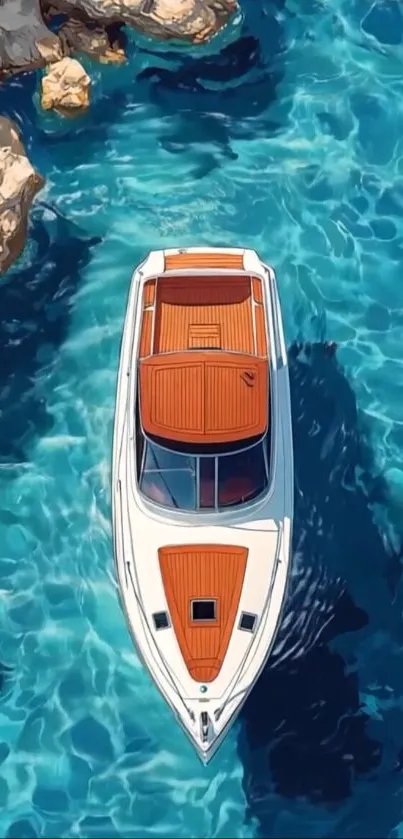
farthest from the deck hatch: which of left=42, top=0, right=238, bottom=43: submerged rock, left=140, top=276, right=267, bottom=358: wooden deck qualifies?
left=42, top=0, right=238, bottom=43: submerged rock

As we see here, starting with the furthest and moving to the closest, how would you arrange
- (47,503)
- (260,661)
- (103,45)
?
(103,45) → (47,503) → (260,661)

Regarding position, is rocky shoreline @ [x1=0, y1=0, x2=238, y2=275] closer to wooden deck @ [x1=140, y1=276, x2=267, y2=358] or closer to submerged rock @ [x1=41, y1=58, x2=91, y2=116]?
submerged rock @ [x1=41, y1=58, x2=91, y2=116]

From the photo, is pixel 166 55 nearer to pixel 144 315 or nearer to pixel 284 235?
pixel 284 235

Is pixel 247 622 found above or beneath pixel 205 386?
beneath

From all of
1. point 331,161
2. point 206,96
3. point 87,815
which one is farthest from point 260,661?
point 206,96

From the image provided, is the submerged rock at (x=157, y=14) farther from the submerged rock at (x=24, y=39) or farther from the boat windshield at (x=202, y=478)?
the boat windshield at (x=202, y=478)

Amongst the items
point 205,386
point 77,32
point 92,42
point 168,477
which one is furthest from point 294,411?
point 77,32

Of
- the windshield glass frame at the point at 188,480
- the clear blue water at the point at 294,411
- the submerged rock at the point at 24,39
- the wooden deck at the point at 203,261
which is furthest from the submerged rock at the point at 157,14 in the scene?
the windshield glass frame at the point at 188,480

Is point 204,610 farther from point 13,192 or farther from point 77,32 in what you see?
point 77,32
